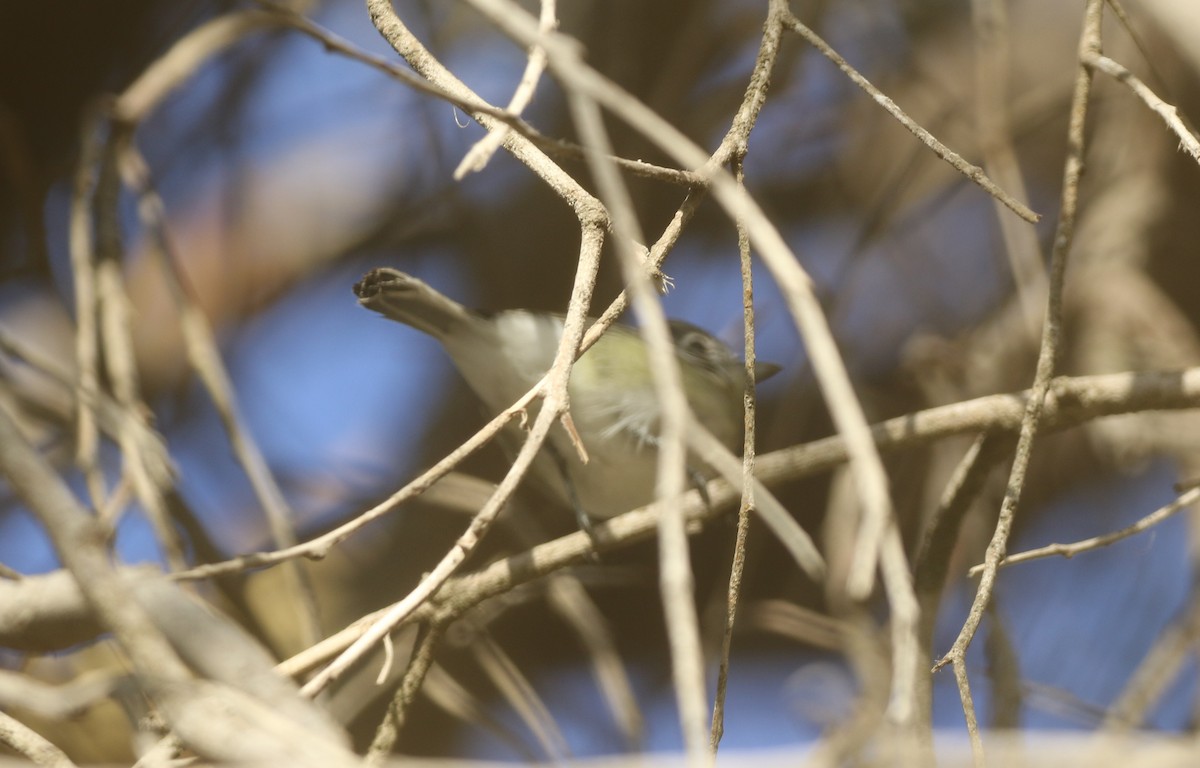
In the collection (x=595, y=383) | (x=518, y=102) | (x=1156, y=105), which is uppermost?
(x=595, y=383)

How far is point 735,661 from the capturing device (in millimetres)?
3662

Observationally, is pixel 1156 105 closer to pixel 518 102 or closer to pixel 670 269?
pixel 518 102

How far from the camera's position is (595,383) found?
9.39ft

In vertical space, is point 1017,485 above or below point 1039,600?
below

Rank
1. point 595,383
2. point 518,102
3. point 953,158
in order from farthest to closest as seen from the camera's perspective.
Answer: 1. point 595,383
2. point 953,158
3. point 518,102

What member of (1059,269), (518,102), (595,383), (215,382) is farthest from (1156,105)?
(595,383)

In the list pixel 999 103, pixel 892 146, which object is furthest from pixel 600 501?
pixel 892 146

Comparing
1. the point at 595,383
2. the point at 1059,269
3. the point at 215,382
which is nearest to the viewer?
the point at 1059,269

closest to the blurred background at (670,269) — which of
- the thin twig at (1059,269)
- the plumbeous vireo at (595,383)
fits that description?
the plumbeous vireo at (595,383)

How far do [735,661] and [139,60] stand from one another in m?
2.60

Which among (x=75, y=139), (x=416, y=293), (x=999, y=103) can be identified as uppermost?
(x=75, y=139)

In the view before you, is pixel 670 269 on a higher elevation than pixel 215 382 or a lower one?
higher

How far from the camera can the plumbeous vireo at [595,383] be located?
2.53 meters

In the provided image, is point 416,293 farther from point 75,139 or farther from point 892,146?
point 892,146
